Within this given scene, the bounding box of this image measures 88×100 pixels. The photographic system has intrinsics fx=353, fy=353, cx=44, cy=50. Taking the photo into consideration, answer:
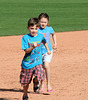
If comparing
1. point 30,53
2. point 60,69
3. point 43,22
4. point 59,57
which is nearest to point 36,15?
point 59,57

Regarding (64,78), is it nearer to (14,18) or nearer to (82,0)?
(14,18)

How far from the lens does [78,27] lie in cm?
2091

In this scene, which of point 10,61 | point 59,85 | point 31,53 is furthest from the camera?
point 10,61

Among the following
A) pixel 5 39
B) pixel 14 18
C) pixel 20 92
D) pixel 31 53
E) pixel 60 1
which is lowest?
pixel 20 92

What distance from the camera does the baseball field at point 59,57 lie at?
8.55m

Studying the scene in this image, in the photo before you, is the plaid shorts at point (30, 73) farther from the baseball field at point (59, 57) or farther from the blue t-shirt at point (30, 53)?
the baseball field at point (59, 57)

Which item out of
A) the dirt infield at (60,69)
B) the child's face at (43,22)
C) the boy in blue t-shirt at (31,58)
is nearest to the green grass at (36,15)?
the dirt infield at (60,69)

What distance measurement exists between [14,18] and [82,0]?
15479 millimetres

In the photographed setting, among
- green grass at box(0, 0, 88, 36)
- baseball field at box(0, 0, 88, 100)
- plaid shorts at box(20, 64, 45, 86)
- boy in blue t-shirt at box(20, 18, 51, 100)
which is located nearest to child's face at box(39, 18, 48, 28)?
boy in blue t-shirt at box(20, 18, 51, 100)

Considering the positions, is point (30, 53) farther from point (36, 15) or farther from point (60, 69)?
point (36, 15)

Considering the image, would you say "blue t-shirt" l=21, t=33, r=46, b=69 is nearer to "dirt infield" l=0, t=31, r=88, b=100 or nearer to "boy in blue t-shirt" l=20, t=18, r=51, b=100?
"boy in blue t-shirt" l=20, t=18, r=51, b=100

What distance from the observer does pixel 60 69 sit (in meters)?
11.1

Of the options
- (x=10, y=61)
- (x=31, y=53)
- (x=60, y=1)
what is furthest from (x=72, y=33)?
(x=60, y=1)

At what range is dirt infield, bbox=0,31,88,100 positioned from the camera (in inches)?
330
